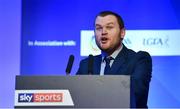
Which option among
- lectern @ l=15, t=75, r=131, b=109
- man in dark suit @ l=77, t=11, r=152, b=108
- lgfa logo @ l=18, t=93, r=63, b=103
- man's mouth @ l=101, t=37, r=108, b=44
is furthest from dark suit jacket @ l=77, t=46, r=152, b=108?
lgfa logo @ l=18, t=93, r=63, b=103

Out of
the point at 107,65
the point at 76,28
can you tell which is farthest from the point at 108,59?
the point at 76,28

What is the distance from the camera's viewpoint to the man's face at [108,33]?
7.81 feet

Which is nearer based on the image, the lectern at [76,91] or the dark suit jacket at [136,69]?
the lectern at [76,91]

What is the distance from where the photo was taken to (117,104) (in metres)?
1.64

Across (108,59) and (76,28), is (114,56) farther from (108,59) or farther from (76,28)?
(76,28)

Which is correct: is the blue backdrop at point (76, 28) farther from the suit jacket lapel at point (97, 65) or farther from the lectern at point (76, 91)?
the lectern at point (76, 91)

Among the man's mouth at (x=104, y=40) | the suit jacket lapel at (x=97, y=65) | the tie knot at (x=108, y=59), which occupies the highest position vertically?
the man's mouth at (x=104, y=40)

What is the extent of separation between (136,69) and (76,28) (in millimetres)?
1784

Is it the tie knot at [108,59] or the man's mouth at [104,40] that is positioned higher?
the man's mouth at [104,40]

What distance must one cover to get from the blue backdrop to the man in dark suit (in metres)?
1.32

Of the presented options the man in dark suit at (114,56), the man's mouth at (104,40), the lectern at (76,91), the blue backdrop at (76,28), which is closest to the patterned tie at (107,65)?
the man in dark suit at (114,56)

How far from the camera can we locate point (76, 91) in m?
1.67

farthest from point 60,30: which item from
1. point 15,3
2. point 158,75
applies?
point 158,75

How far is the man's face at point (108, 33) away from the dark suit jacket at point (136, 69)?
7 centimetres
